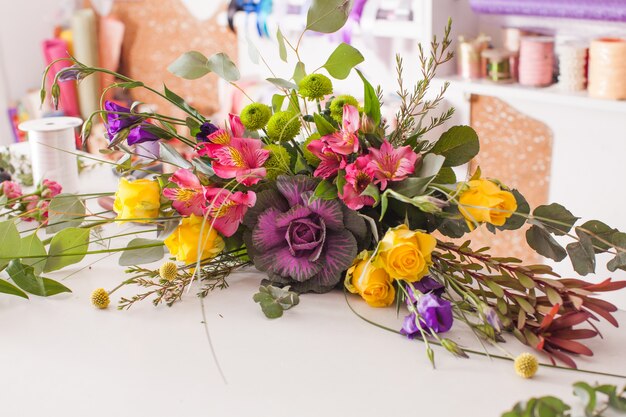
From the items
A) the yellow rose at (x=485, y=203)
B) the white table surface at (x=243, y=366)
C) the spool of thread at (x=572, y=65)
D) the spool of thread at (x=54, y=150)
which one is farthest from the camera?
the spool of thread at (x=572, y=65)

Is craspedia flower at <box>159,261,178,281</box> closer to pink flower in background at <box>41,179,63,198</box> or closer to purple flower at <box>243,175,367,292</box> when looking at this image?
purple flower at <box>243,175,367,292</box>

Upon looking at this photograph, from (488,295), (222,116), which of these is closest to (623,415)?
(488,295)

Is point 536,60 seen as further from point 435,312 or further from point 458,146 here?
point 435,312

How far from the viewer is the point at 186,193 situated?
1.10m

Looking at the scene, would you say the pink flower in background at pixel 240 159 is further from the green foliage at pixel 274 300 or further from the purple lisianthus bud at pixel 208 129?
the green foliage at pixel 274 300

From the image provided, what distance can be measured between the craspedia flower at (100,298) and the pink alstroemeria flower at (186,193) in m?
0.16

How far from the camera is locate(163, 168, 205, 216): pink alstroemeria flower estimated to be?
1095mm

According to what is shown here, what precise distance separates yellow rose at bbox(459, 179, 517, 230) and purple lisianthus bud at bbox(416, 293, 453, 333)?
10 centimetres

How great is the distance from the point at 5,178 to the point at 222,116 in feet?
4.84

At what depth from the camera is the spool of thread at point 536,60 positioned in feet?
7.30

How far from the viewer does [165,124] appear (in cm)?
121

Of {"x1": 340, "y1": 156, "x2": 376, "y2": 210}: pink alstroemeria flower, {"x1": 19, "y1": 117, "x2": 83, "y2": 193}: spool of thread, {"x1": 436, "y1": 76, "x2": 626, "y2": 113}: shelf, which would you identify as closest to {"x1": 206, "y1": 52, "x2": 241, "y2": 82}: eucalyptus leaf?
{"x1": 340, "y1": 156, "x2": 376, "y2": 210}: pink alstroemeria flower

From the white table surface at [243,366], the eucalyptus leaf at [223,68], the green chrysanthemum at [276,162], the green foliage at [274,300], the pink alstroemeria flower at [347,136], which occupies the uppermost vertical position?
the eucalyptus leaf at [223,68]

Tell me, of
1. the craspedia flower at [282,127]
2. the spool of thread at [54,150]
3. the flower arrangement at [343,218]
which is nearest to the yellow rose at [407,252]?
the flower arrangement at [343,218]
